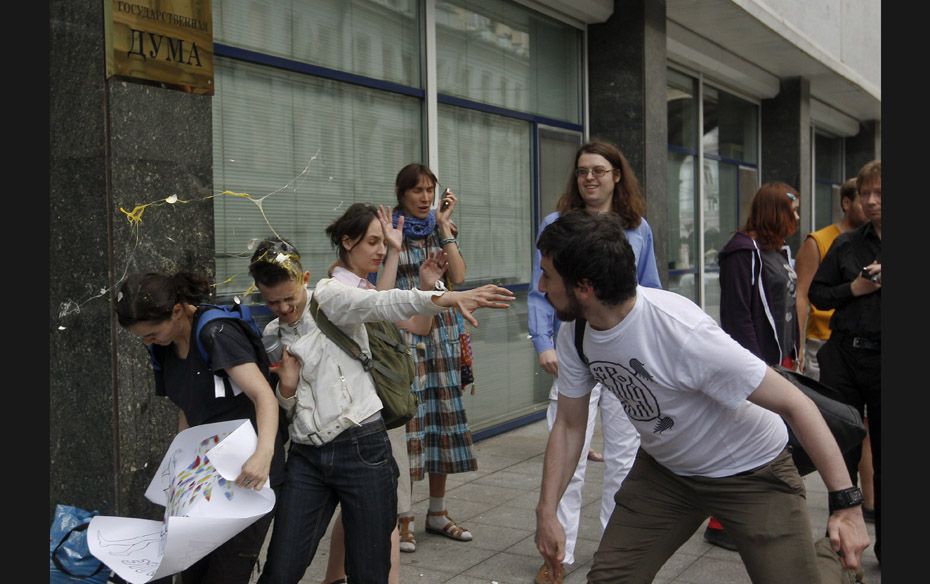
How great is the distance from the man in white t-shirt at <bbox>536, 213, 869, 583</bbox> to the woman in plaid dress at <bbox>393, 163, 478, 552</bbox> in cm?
207

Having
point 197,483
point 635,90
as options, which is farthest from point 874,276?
point 635,90

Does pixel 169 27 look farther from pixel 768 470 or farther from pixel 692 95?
pixel 692 95

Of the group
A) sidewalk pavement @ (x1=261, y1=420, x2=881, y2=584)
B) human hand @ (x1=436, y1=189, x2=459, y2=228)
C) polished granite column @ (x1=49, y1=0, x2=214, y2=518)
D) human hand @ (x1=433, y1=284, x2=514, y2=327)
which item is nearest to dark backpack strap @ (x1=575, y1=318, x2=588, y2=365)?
human hand @ (x1=433, y1=284, x2=514, y2=327)

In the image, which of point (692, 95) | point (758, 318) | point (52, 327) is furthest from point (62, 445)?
point (692, 95)

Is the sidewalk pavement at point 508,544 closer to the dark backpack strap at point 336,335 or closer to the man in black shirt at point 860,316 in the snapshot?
the man in black shirt at point 860,316

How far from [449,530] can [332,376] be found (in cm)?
223

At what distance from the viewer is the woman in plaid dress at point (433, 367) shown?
5230mm

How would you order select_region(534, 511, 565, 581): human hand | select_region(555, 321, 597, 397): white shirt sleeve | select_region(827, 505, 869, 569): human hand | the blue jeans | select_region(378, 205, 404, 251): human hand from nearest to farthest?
select_region(827, 505, 869, 569): human hand → select_region(534, 511, 565, 581): human hand → select_region(555, 321, 597, 397): white shirt sleeve → the blue jeans → select_region(378, 205, 404, 251): human hand

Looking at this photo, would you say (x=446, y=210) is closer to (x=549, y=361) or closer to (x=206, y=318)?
(x=549, y=361)

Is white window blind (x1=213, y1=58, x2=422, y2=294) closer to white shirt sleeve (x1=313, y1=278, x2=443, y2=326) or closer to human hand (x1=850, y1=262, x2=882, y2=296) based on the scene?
white shirt sleeve (x1=313, y1=278, x2=443, y2=326)

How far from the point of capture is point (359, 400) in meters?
3.53

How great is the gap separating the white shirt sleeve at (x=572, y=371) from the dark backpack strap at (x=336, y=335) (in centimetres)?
77

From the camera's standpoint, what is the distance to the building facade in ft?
14.5

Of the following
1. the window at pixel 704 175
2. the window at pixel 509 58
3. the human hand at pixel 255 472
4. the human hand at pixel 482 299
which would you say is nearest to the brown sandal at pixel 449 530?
the human hand at pixel 255 472
